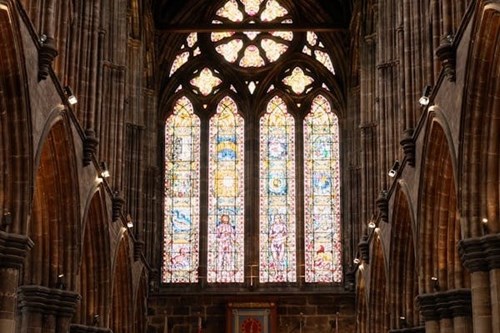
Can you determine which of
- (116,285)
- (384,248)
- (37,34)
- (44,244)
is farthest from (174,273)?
(37,34)

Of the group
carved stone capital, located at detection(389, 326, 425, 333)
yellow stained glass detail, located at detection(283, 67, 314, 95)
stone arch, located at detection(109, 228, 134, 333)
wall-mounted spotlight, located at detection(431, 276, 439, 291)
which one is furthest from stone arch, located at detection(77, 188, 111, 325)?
yellow stained glass detail, located at detection(283, 67, 314, 95)

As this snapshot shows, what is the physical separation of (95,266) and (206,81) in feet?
58.4

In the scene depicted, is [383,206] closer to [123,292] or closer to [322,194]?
[123,292]

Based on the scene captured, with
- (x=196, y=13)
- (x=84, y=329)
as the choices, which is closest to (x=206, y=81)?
(x=196, y=13)

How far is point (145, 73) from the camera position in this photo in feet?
152

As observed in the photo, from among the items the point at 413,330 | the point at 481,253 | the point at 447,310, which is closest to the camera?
the point at 481,253

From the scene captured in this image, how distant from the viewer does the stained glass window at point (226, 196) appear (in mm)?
46781

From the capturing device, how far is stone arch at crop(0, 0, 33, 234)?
75.7 feet

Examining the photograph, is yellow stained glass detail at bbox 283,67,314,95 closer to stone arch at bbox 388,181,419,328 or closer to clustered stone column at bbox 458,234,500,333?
stone arch at bbox 388,181,419,328

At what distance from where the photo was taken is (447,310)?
27.3 metres

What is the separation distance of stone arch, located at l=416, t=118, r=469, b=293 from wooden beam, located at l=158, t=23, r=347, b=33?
20.2 meters

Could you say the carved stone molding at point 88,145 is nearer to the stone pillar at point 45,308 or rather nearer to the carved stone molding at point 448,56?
the stone pillar at point 45,308

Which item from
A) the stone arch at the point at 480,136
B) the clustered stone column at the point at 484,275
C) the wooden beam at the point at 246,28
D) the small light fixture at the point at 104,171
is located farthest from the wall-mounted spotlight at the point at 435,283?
the wooden beam at the point at 246,28

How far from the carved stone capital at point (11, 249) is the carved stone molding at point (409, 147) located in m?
11.1
